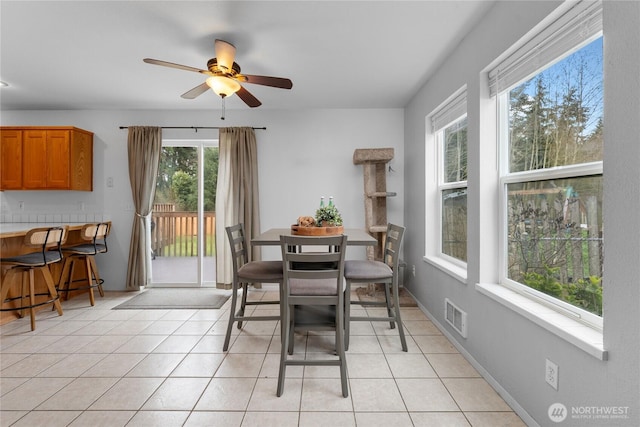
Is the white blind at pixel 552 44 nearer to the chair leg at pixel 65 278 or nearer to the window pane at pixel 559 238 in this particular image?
the window pane at pixel 559 238

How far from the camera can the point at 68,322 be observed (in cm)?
313

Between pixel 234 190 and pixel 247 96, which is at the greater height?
pixel 247 96

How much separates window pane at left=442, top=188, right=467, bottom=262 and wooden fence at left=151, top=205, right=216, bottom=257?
3.05 metres

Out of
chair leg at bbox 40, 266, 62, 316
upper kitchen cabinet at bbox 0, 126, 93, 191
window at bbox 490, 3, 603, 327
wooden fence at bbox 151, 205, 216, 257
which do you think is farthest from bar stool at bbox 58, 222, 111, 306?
window at bbox 490, 3, 603, 327

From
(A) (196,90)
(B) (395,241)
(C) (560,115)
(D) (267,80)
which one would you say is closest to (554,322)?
(C) (560,115)

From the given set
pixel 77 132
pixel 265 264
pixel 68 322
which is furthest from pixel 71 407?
pixel 77 132

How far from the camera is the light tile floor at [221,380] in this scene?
1.73 m

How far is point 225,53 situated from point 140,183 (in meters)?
2.66

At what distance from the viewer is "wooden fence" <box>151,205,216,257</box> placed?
445 centimetres

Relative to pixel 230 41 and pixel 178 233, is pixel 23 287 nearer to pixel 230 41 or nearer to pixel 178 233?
pixel 178 233

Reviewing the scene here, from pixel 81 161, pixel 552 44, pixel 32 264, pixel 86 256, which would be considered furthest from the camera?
pixel 81 161

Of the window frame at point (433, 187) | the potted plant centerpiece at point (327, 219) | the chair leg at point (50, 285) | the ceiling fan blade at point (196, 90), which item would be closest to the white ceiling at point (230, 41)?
the ceiling fan blade at point (196, 90)

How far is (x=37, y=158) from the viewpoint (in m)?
3.95

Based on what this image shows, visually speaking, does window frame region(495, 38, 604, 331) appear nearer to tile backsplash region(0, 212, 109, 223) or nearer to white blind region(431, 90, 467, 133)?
white blind region(431, 90, 467, 133)
